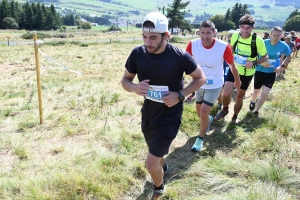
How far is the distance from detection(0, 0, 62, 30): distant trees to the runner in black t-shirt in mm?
76457

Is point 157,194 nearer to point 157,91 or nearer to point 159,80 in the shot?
point 157,91

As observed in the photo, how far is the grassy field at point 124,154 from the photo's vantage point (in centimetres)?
328

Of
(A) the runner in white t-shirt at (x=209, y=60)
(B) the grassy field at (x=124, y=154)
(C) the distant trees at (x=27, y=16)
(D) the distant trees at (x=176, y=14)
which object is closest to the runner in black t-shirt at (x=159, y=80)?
(B) the grassy field at (x=124, y=154)

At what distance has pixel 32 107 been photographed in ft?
21.8

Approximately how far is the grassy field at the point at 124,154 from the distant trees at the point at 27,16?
7329 cm

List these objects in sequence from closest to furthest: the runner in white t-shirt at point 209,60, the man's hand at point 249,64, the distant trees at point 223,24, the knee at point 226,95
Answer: the runner in white t-shirt at point 209,60 → the man's hand at point 249,64 → the knee at point 226,95 → the distant trees at point 223,24

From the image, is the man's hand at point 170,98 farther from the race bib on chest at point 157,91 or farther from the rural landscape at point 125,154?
the rural landscape at point 125,154

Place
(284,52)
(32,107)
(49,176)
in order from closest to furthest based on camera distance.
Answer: (49,176) < (284,52) < (32,107)

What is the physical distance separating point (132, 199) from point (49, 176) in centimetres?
118

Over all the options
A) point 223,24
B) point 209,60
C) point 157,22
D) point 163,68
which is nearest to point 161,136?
point 163,68

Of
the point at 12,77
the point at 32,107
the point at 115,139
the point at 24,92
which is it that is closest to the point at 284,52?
the point at 115,139

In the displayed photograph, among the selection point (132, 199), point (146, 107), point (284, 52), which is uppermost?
point (284, 52)

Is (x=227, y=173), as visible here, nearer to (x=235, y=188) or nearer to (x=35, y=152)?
(x=235, y=188)

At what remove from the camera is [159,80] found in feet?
8.94
